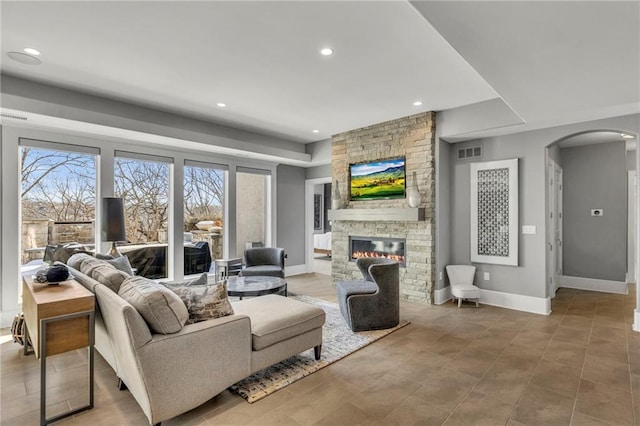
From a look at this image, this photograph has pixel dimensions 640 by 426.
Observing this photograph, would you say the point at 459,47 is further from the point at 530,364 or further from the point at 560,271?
the point at 560,271

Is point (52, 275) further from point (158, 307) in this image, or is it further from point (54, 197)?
point (54, 197)

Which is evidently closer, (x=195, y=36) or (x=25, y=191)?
(x=195, y=36)

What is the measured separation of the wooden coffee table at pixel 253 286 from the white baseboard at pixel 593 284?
514 cm

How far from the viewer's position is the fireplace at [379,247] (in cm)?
518

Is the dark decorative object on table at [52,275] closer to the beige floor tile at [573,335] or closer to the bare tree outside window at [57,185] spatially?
the bare tree outside window at [57,185]

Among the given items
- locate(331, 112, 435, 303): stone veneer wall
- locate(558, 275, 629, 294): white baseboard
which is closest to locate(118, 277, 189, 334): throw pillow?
locate(331, 112, 435, 303): stone veneer wall

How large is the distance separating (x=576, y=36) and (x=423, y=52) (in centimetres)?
112

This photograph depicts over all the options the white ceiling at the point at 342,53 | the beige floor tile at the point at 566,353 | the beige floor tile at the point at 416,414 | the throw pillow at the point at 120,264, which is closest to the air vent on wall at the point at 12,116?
the white ceiling at the point at 342,53

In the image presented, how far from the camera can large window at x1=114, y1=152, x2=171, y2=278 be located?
4984 mm

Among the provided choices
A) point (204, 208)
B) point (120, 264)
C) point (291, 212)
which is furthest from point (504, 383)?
point (291, 212)

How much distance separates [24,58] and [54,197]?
2112 millimetres

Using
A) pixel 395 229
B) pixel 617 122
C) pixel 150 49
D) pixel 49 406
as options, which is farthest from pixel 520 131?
pixel 49 406

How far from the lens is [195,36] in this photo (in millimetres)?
2600

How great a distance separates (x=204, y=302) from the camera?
7.68ft
